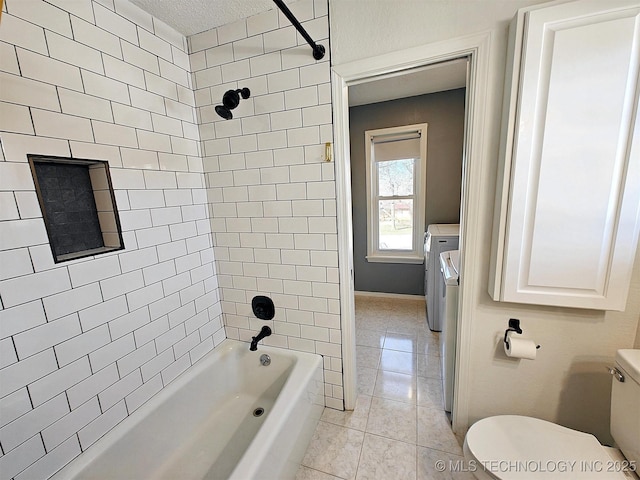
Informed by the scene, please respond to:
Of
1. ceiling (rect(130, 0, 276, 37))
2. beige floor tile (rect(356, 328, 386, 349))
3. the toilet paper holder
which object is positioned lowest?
beige floor tile (rect(356, 328, 386, 349))

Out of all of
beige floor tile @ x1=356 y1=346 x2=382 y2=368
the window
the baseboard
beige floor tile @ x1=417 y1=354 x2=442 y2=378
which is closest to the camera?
beige floor tile @ x1=417 y1=354 x2=442 y2=378

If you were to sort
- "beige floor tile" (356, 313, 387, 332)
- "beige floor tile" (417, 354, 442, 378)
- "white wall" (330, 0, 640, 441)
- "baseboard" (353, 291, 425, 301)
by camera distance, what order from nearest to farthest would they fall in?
"white wall" (330, 0, 640, 441) < "beige floor tile" (417, 354, 442, 378) < "beige floor tile" (356, 313, 387, 332) < "baseboard" (353, 291, 425, 301)

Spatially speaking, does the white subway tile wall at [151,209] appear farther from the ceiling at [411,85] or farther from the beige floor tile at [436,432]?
the ceiling at [411,85]

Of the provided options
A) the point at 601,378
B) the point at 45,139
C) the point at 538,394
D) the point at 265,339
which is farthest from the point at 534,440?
the point at 45,139

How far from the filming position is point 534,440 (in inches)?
43.0

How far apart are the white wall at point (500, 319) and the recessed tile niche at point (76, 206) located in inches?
52.6

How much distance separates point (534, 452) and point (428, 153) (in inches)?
106

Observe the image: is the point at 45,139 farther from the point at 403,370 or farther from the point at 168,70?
the point at 403,370

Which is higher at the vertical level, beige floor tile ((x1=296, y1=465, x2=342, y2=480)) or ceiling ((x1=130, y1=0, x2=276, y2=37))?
ceiling ((x1=130, y1=0, x2=276, y2=37))

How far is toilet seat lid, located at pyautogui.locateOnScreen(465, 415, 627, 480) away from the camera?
0.96 m

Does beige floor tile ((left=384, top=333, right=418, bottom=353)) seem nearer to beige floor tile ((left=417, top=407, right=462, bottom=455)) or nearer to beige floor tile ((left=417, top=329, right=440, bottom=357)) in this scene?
beige floor tile ((left=417, top=329, right=440, bottom=357))

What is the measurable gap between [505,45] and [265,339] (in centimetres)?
209

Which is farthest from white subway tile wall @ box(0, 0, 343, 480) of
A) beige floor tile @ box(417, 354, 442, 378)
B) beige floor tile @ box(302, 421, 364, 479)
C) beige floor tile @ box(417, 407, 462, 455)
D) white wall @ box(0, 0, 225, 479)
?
beige floor tile @ box(417, 354, 442, 378)

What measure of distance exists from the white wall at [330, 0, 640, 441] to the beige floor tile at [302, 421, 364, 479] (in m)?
0.79
